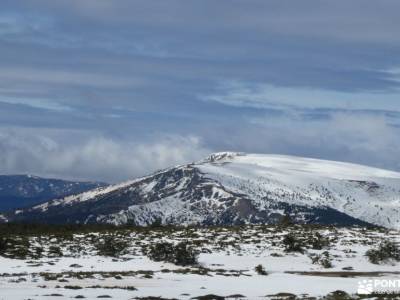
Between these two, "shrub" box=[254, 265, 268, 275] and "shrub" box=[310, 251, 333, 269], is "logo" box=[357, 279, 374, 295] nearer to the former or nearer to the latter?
"shrub" box=[254, 265, 268, 275]

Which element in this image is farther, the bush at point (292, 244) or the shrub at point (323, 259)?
the bush at point (292, 244)

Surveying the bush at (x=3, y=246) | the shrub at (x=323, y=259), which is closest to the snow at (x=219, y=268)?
the shrub at (x=323, y=259)

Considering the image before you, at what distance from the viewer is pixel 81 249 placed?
91875mm

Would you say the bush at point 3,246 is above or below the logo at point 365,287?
above

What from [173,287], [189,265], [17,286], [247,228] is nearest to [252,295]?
Answer: [173,287]

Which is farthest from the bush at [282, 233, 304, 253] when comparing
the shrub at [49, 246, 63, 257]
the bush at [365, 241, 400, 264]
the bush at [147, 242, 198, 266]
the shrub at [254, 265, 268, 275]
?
the shrub at [49, 246, 63, 257]

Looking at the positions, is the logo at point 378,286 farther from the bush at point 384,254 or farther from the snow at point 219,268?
the bush at point 384,254

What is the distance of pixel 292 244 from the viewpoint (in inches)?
3664

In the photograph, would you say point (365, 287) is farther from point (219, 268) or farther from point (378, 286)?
point (219, 268)

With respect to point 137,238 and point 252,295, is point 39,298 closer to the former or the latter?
point 252,295

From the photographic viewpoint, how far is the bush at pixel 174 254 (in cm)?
8338

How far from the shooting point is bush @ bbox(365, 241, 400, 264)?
88.2 m

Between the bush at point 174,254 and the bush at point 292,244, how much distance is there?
42.3 ft

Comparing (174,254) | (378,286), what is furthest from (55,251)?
(378,286)
